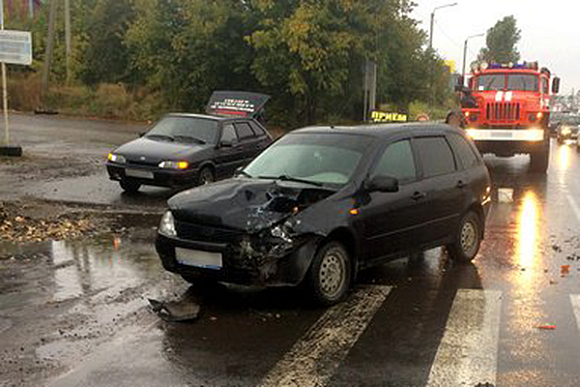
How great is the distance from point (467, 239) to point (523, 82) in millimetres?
13130

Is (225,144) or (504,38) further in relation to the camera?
(504,38)

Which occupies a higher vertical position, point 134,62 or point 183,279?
point 134,62

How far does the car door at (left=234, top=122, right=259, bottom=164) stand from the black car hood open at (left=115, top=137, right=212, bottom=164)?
48.8 inches

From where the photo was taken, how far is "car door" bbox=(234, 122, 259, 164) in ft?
46.2

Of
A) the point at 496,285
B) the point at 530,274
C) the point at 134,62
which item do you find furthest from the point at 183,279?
the point at 134,62

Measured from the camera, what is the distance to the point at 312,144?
713 centimetres

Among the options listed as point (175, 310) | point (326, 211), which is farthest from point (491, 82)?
point (175, 310)

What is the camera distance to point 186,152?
1247 cm

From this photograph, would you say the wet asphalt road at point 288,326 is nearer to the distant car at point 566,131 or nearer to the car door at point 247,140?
the car door at point 247,140

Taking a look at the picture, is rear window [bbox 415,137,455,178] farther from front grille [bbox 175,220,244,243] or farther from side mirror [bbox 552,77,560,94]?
side mirror [bbox 552,77,560,94]


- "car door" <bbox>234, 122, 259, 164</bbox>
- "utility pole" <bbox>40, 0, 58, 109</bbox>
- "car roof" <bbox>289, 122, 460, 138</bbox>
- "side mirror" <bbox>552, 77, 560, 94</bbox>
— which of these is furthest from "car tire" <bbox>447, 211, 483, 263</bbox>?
"utility pole" <bbox>40, 0, 58, 109</bbox>

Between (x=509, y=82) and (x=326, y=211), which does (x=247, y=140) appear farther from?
(x=509, y=82)

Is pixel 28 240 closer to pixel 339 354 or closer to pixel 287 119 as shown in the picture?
pixel 339 354

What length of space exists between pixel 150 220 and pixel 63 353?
5.60m
